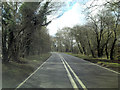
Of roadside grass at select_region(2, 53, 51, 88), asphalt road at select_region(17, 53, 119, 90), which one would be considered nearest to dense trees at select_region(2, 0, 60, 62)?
roadside grass at select_region(2, 53, 51, 88)

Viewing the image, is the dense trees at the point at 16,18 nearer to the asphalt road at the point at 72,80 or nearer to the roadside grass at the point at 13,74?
the roadside grass at the point at 13,74

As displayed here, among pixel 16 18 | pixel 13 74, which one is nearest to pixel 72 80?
pixel 13 74

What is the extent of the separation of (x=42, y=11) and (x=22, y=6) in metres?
2.46

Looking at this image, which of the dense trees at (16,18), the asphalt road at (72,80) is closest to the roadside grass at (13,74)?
the asphalt road at (72,80)

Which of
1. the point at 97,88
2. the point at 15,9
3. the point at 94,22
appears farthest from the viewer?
the point at 94,22

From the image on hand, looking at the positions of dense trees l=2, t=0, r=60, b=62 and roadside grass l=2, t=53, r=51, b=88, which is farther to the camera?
dense trees l=2, t=0, r=60, b=62

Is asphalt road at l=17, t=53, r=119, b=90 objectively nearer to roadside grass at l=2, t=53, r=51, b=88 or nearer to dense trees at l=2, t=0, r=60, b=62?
roadside grass at l=2, t=53, r=51, b=88

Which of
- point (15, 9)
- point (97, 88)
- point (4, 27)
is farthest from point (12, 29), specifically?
point (97, 88)

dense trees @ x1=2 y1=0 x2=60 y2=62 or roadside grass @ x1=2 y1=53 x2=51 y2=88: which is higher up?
dense trees @ x1=2 y1=0 x2=60 y2=62

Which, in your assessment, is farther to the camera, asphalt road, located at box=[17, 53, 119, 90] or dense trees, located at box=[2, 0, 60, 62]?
dense trees, located at box=[2, 0, 60, 62]

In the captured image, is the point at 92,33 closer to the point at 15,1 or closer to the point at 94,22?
the point at 94,22

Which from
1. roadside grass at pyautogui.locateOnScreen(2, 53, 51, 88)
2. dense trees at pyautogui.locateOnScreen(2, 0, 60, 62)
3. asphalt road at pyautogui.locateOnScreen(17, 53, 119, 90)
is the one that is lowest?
asphalt road at pyautogui.locateOnScreen(17, 53, 119, 90)

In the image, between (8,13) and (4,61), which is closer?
(4,61)

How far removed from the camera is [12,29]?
1316cm
